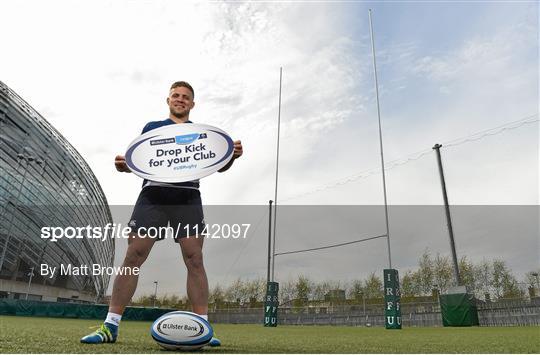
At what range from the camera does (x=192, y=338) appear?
237 cm

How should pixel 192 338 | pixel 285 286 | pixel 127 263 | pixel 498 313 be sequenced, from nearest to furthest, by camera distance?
pixel 192 338, pixel 127 263, pixel 498 313, pixel 285 286

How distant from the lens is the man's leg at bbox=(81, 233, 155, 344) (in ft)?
8.41

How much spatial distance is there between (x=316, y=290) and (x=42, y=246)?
31010 mm

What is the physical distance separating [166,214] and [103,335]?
2.99 feet

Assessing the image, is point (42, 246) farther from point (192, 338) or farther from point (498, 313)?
point (192, 338)

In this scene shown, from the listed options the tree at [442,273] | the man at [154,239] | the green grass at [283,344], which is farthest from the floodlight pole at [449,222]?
the tree at [442,273]

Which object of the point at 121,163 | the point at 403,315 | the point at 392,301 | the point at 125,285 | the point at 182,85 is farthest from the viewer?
the point at 403,315

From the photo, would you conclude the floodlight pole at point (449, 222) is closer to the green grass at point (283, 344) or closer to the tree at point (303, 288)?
the green grass at point (283, 344)

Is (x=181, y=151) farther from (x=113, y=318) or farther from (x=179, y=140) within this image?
(x=113, y=318)

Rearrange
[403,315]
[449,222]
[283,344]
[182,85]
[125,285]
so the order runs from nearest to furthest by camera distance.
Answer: [125,285] → [182,85] → [283,344] → [449,222] → [403,315]

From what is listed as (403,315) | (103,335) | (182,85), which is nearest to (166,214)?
(103,335)

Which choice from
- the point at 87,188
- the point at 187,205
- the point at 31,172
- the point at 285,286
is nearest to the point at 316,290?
the point at 285,286

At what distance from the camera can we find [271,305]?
14.1 m

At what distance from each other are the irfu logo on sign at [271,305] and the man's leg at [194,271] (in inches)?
464
